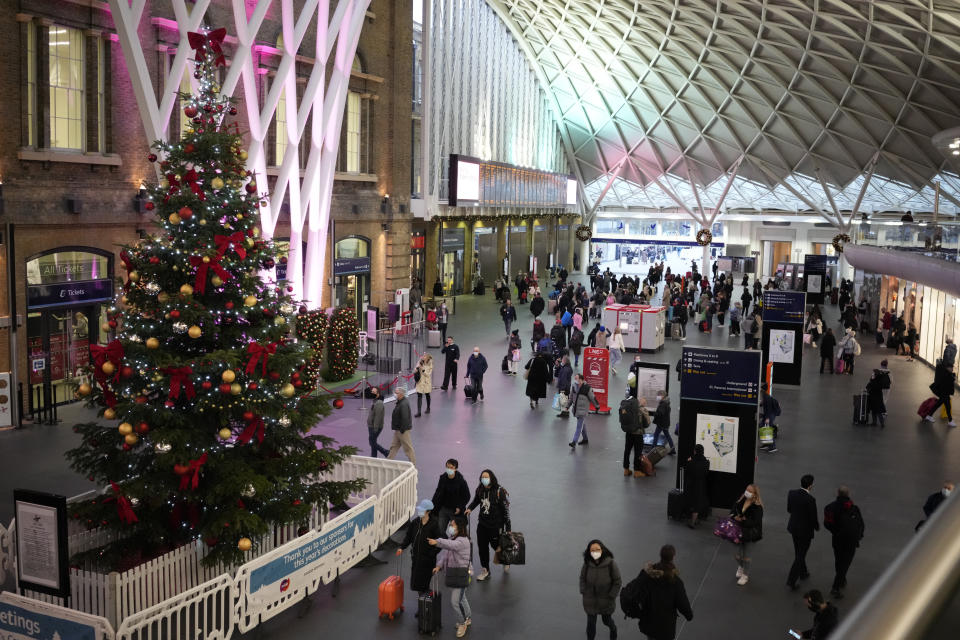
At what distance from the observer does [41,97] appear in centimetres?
1969

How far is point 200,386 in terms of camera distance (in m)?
10.4

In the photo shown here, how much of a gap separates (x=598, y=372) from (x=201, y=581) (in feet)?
44.4

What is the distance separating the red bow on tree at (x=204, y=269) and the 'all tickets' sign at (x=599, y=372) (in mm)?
13205

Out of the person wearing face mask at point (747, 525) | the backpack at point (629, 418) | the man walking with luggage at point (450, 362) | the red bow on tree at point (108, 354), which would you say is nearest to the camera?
the red bow on tree at point (108, 354)

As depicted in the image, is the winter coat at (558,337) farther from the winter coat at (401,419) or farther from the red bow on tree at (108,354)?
the red bow on tree at (108,354)

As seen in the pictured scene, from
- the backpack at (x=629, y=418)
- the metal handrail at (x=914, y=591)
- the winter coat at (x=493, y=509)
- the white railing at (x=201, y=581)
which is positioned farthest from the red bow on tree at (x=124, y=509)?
the metal handrail at (x=914, y=591)

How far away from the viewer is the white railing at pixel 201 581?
30.3 feet

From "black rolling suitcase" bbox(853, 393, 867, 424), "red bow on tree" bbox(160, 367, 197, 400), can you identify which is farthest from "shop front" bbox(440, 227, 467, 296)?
"red bow on tree" bbox(160, 367, 197, 400)

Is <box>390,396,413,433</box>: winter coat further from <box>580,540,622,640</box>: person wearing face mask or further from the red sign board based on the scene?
the red sign board

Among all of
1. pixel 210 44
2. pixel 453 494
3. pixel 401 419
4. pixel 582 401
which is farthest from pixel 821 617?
pixel 582 401

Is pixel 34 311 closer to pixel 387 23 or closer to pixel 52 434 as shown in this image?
pixel 52 434

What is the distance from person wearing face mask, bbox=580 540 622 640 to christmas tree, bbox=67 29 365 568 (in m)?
3.40

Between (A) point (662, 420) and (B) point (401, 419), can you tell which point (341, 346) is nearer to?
(B) point (401, 419)

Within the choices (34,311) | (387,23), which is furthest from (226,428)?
(387,23)
